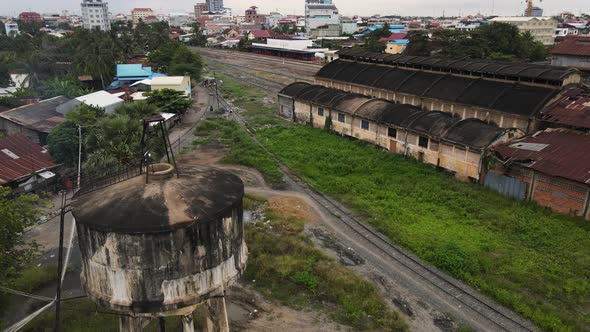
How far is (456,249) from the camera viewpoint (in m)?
19.0

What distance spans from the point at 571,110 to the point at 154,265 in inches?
1055

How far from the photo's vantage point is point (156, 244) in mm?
10727

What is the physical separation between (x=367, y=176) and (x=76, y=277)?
1785 cm

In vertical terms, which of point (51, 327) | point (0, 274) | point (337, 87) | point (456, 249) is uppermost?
point (337, 87)

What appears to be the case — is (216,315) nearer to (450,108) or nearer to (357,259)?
(357,259)

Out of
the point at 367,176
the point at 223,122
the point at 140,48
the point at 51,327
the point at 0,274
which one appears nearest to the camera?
the point at 0,274

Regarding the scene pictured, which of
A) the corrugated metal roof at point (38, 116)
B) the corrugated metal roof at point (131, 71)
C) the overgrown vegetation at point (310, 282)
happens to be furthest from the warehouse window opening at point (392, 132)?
the corrugated metal roof at point (131, 71)

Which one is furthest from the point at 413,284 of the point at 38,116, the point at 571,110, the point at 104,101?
the point at 104,101

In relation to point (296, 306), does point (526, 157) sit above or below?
above

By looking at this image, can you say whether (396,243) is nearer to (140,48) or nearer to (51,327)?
(51,327)

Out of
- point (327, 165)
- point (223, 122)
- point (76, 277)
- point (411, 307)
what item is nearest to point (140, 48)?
point (223, 122)

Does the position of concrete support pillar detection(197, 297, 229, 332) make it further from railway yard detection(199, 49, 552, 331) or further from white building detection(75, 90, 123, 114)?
white building detection(75, 90, 123, 114)

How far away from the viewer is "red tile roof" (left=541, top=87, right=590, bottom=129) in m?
25.7

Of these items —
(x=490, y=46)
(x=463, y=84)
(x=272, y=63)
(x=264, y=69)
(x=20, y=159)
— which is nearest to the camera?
(x=20, y=159)
